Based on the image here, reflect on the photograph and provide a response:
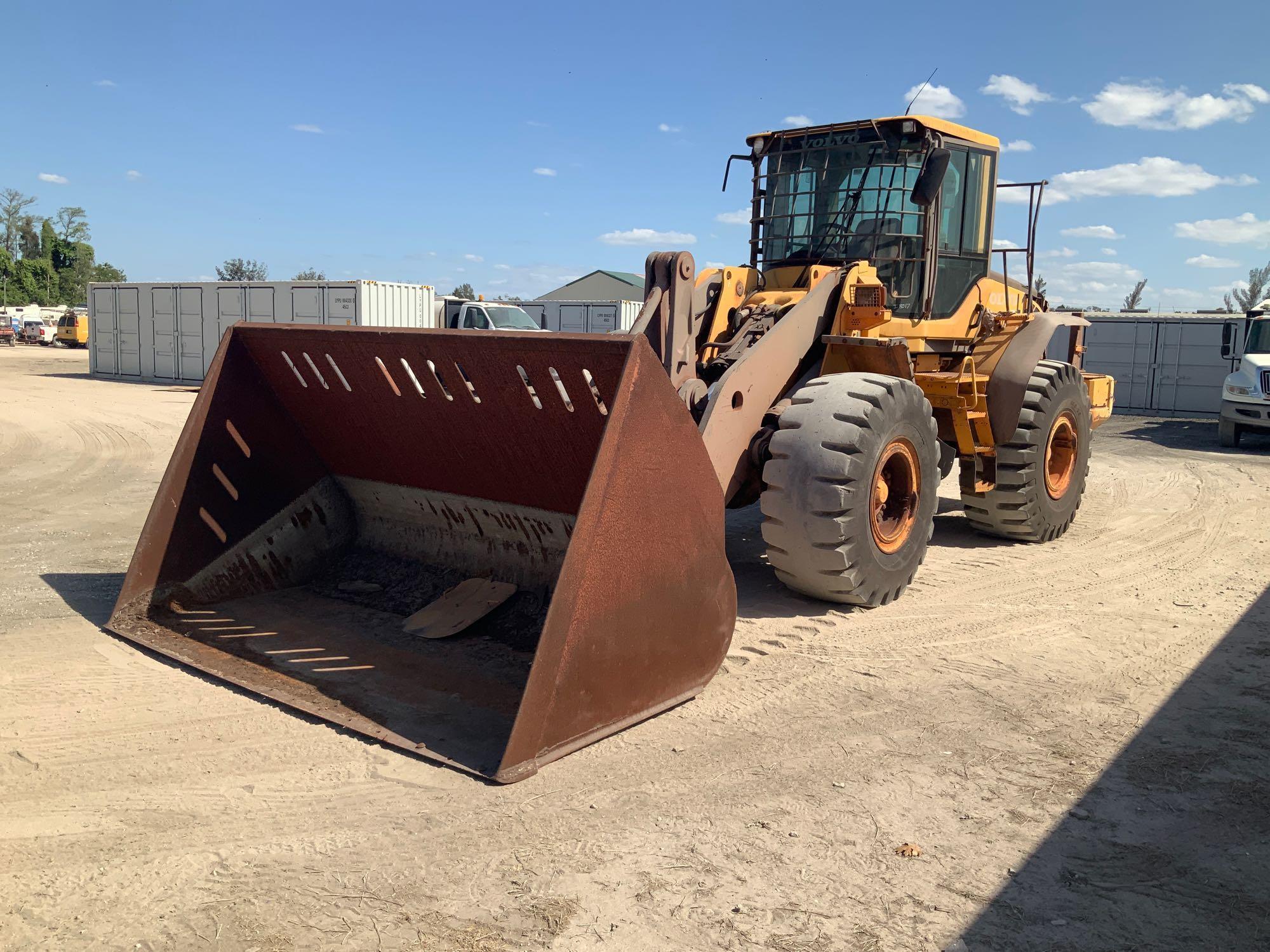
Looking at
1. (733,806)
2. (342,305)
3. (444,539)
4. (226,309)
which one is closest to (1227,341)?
(444,539)

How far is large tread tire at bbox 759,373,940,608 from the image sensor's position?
5316 mm

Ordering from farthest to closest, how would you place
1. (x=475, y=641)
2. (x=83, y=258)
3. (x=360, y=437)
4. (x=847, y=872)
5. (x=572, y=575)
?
(x=83, y=258) < (x=360, y=437) < (x=475, y=641) < (x=572, y=575) < (x=847, y=872)

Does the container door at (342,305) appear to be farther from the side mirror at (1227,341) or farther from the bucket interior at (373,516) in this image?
the bucket interior at (373,516)

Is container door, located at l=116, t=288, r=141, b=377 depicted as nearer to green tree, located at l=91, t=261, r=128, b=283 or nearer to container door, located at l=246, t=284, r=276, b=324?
container door, located at l=246, t=284, r=276, b=324

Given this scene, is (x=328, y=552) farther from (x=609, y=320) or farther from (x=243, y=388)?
(x=609, y=320)

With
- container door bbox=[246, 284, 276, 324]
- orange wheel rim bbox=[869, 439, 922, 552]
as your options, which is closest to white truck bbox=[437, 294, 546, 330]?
container door bbox=[246, 284, 276, 324]

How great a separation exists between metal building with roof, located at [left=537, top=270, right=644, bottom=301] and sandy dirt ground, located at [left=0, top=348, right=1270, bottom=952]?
147 ft

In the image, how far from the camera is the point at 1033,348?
25.7ft

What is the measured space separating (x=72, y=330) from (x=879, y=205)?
50.8 metres

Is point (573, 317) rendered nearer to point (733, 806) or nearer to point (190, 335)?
point (190, 335)

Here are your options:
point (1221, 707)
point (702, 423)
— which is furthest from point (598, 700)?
point (1221, 707)

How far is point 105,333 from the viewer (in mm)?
27719

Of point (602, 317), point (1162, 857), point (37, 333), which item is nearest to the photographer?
point (1162, 857)

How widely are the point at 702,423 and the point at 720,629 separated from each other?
1259mm
